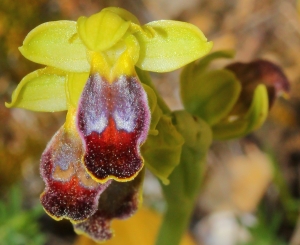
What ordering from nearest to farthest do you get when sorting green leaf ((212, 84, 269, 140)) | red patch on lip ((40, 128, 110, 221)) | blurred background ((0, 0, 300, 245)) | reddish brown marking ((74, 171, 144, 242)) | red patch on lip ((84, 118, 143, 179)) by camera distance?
red patch on lip ((84, 118, 143, 179)) < red patch on lip ((40, 128, 110, 221)) < reddish brown marking ((74, 171, 144, 242)) < green leaf ((212, 84, 269, 140)) < blurred background ((0, 0, 300, 245))

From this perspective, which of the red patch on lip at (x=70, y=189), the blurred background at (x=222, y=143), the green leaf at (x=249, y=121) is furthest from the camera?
the blurred background at (x=222, y=143)

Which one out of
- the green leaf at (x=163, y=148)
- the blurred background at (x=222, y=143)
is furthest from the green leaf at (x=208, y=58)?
the blurred background at (x=222, y=143)

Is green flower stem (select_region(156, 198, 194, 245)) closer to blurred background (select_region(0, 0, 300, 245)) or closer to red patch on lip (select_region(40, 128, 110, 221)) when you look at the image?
red patch on lip (select_region(40, 128, 110, 221))

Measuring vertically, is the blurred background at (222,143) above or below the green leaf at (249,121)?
below

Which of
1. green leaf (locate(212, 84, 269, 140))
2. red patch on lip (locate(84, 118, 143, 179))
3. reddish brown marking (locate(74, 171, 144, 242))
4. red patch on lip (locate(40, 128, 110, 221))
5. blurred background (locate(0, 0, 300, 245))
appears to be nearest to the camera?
red patch on lip (locate(84, 118, 143, 179))

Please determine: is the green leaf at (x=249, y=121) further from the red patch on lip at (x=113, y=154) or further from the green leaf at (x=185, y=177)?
the red patch on lip at (x=113, y=154)

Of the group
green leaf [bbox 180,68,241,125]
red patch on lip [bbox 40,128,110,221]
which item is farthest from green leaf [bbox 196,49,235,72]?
red patch on lip [bbox 40,128,110,221]

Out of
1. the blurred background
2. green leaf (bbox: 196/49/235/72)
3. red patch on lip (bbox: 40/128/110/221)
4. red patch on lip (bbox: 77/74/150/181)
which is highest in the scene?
red patch on lip (bbox: 77/74/150/181)
